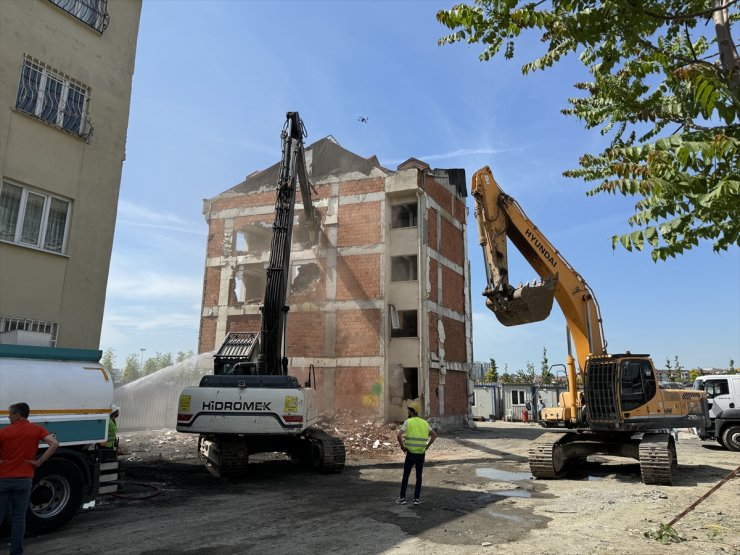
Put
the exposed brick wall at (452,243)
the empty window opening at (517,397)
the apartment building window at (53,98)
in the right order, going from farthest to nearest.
Answer: 1. the empty window opening at (517,397)
2. the exposed brick wall at (452,243)
3. the apartment building window at (53,98)

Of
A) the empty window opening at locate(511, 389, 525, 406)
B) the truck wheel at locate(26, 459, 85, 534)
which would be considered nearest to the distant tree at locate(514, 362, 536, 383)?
the empty window opening at locate(511, 389, 525, 406)

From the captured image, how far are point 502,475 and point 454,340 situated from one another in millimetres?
14560

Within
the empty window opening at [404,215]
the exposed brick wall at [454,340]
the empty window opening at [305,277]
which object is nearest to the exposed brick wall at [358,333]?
the empty window opening at [305,277]

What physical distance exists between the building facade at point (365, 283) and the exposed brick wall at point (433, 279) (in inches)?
→ 2.5

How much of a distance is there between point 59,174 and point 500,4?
28.5 feet

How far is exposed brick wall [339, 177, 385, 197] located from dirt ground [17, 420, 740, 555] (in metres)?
14.8

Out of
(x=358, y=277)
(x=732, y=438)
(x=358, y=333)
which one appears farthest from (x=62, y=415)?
(x=732, y=438)

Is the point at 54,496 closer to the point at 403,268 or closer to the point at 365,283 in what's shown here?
the point at 365,283

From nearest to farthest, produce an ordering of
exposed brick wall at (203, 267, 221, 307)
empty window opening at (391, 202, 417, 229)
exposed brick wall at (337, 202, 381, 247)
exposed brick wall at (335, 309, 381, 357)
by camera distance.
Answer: exposed brick wall at (335, 309, 381, 357), exposed brick wall at (337, 202, 381, 247), empty window opening at (391, 202, 417, 229), exposed brick wall at (203, 267, 221, 307)

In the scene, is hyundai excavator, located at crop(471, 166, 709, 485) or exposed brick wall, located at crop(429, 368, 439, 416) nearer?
hyundai excavator, located at crop(471, 166, 709, 485)

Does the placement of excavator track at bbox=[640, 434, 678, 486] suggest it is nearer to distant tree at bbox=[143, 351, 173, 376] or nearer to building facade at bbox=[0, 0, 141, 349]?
building facade at bbox=[0, 0, 141, 349]

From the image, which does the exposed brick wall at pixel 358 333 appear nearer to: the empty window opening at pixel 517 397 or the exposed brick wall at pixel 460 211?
the exposed brick wall at pixel 460 211

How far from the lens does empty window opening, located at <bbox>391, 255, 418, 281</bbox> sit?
26.9 meters

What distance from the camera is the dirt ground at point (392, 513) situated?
6242 millimetres
